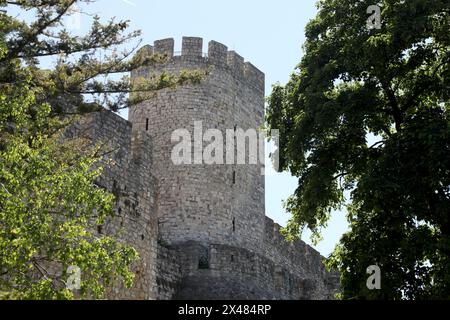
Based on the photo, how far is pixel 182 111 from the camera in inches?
1006

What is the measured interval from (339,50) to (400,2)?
154 centimetres

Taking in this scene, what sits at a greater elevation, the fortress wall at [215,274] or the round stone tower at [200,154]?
the round stone tower at [200,154]

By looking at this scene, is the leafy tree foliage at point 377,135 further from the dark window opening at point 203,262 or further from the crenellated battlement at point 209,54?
the crenellated battlement at point 209,54

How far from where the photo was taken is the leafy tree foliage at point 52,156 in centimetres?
1185

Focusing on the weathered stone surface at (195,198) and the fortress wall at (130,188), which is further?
the weathered stone surface at (195,198)

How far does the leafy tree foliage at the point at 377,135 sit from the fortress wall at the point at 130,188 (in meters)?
3.42

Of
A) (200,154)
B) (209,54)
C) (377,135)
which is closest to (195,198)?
(200,154)

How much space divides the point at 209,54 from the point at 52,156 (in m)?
12.9

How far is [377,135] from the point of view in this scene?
17.2 metres

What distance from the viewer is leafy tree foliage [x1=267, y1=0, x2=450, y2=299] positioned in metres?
14.5

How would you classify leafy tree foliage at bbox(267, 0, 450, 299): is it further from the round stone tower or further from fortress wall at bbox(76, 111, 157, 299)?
the round stone tower

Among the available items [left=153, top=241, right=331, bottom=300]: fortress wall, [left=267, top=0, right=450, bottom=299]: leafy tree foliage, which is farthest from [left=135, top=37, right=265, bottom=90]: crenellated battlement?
[left=267, top=0, right=450, bottom=299]: leafy tree foliage

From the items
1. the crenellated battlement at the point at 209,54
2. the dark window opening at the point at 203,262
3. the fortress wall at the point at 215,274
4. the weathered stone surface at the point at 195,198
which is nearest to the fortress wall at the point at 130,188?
the weathered stone surface at the point at 195,198

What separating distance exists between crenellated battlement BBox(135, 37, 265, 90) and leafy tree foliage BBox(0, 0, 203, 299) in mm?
8312
